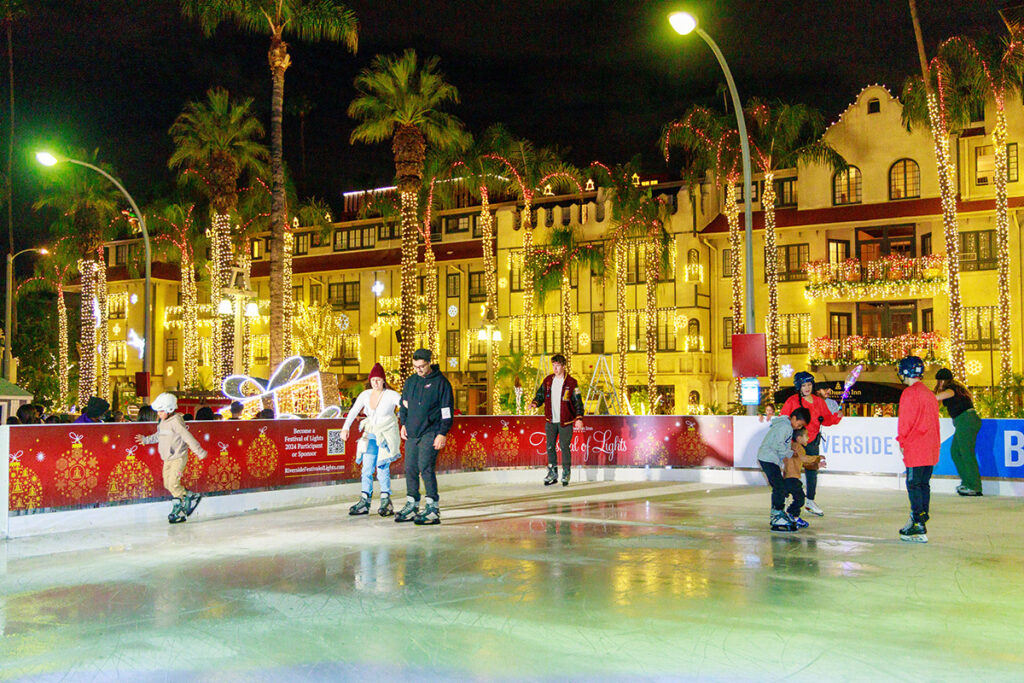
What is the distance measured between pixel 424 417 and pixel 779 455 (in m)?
4.06

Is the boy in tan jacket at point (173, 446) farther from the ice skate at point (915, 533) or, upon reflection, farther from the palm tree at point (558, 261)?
the palm tree at point (558, 261)

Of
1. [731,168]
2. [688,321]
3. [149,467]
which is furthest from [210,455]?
[688,321]

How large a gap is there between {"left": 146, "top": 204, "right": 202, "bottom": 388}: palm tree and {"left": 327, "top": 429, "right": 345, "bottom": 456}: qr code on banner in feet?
101

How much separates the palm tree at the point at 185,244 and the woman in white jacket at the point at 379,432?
1339 inches

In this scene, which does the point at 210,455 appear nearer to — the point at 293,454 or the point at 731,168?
the point at 293,454

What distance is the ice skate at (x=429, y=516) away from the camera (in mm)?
11531

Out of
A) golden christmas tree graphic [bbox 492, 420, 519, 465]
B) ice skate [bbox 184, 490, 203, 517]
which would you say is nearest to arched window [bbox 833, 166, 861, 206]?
golden christmas tree graphic [bbox 492, 420, 519, 465]

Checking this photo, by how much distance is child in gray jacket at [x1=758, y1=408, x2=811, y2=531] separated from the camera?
10.8 metres

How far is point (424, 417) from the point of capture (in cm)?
1111

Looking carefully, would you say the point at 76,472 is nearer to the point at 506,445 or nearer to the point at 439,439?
the point at 439,439

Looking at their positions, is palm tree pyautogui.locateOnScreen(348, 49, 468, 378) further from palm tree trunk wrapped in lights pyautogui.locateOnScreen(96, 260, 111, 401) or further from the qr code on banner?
palm tree trunk wrapped in lights pyautogui.locateOnScreen(96, 260, 111, 401)

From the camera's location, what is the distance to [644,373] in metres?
46.3

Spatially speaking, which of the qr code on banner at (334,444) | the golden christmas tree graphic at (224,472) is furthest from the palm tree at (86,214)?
the golden christmas tree graphic at (224,472)

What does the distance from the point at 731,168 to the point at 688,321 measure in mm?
9252
